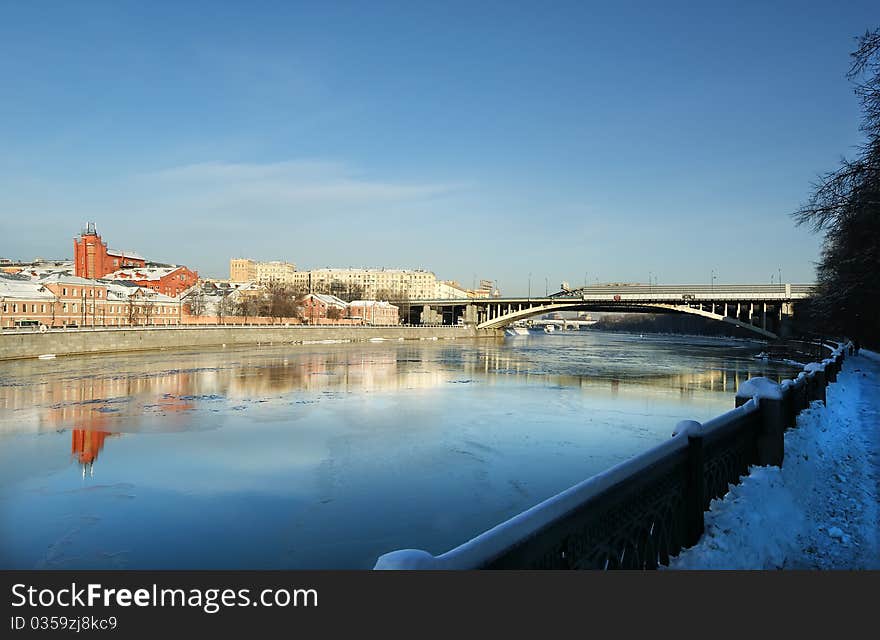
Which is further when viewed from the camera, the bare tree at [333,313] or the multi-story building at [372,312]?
the multi-story building at [372,312]

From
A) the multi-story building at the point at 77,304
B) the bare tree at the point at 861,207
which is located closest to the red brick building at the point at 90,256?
the multi-story building at the point at 77,304

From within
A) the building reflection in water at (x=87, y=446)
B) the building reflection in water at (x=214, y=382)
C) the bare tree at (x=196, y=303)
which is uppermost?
the bare tree at (x=196, y=303)

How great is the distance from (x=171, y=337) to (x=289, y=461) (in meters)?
43.1

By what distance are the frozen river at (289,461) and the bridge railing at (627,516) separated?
2590 mm

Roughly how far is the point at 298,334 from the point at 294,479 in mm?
54637

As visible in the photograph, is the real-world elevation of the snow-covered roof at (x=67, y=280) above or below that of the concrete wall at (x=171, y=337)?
above

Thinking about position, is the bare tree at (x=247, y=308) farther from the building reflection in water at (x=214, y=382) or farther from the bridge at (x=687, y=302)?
the building reflection in water at (x=214, y=382)

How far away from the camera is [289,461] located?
10211 mm

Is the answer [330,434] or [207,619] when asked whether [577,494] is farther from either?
[330,434]

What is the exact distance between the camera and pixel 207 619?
2.48 m

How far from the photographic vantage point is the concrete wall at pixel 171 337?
36.4 m

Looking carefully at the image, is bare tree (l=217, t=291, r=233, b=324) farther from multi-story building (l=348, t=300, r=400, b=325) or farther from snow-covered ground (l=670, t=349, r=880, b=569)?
snow-covered ground (l=670, t=349, r=880, b=569)

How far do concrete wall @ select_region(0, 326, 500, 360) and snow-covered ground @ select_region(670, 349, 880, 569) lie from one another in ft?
135

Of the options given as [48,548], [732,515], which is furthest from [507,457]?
[48,548]
